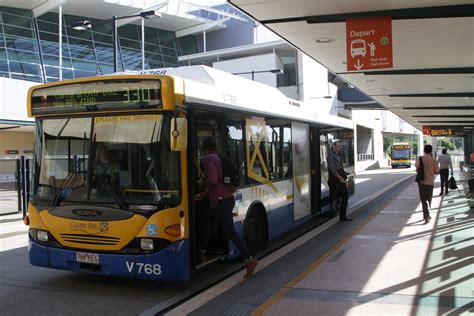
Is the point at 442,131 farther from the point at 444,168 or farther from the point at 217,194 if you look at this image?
the point at 217,194

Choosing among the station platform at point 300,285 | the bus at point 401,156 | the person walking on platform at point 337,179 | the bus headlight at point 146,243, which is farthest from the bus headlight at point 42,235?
the bus at point 401,156

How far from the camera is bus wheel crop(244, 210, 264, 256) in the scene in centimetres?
808

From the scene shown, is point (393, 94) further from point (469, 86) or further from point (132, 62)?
point (132, 62)

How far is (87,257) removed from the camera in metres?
6.36

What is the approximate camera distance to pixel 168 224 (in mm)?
6086

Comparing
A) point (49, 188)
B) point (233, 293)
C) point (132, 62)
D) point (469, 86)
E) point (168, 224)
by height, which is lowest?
point (233, 293)

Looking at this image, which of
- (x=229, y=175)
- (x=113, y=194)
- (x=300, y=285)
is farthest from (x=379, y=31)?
(x=113, y=194)

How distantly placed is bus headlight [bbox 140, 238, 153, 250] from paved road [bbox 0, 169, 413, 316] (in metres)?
0.68

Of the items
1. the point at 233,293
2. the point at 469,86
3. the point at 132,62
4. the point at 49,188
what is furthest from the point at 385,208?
the point at 132,62

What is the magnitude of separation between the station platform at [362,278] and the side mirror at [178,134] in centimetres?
189

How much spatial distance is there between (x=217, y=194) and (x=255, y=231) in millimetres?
1850

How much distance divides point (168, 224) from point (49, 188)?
1.85m

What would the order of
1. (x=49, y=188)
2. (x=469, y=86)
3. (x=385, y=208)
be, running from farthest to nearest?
(x=385, y=208)
(x=469, y=86)
(x=49, y=188)

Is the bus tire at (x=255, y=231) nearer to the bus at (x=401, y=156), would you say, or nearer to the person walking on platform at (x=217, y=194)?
the person walking on platform at (x=217, y=194)
